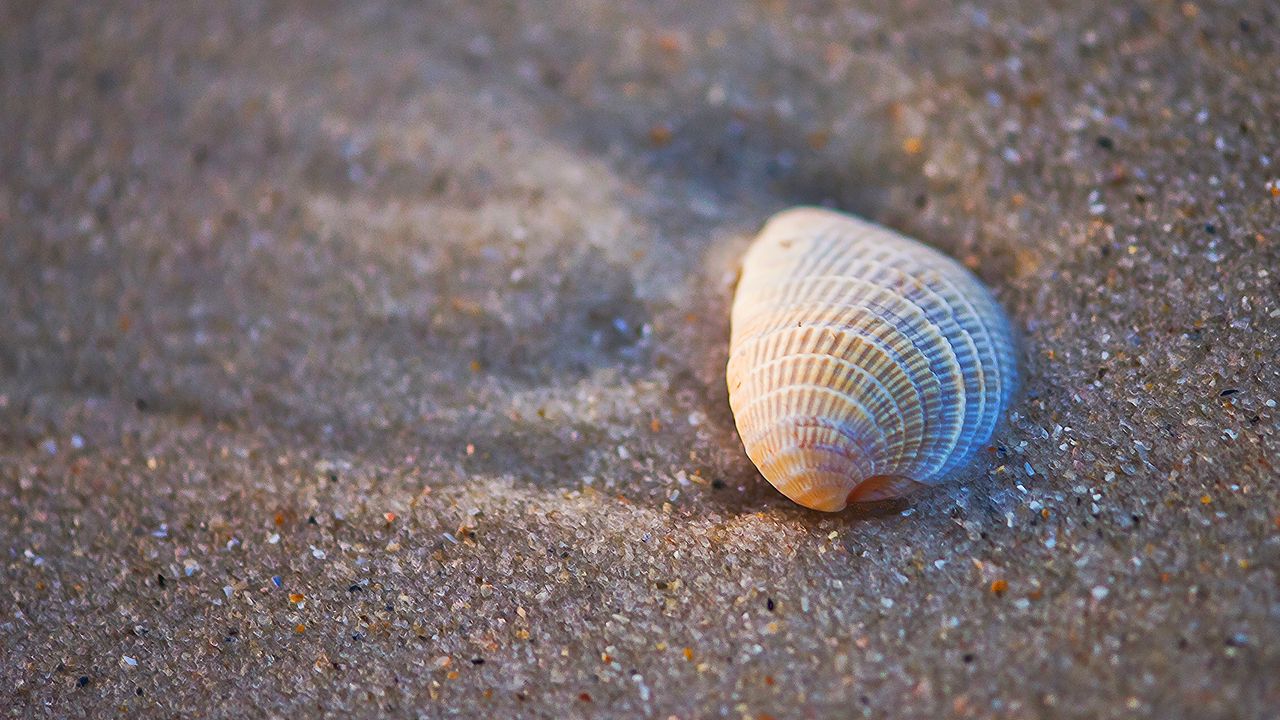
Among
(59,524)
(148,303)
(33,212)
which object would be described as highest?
(33,212)

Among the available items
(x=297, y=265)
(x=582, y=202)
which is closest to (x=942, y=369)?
(x=582, y=202)

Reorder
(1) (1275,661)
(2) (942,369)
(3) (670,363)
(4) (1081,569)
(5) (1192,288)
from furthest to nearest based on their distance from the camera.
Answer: (3) (670,363) < (5) (1192,288) < (2) (942,369) < (4) (1081,569) < (1) (1275,661)

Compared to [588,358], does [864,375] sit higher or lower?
higher

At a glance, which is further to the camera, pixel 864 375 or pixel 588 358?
pixel 588 358

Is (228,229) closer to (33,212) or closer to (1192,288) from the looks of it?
(33,212)

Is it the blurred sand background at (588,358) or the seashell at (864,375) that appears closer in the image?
the blurred sand background at (588,358)
